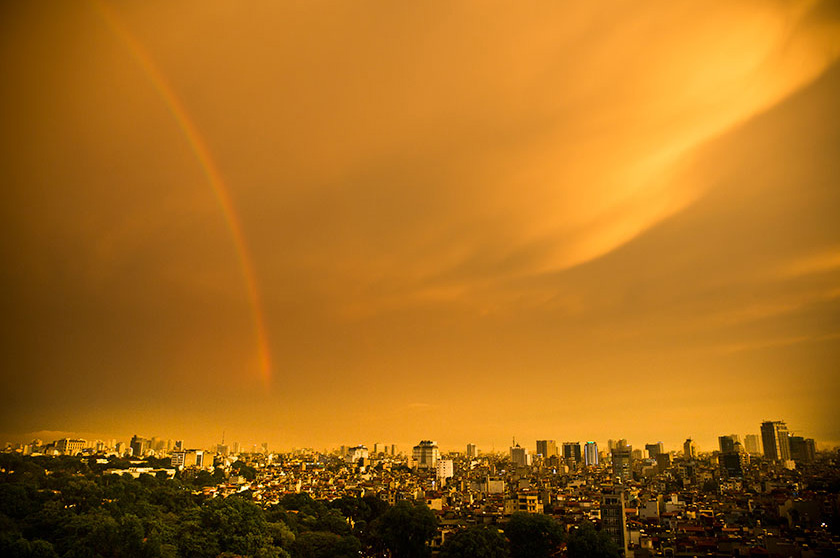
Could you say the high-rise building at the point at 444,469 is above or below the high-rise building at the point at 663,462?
below

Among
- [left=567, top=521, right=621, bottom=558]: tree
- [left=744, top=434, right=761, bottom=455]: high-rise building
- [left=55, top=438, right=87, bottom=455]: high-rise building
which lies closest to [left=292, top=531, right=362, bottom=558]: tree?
[left=567, top=521, right=621, bottom=558]: tree

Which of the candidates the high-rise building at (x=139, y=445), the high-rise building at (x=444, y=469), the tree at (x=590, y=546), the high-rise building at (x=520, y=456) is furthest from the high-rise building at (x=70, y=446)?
the high-rise building at (x=520, y=456)

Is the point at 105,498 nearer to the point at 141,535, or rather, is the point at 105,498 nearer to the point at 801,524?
the point at 141,535

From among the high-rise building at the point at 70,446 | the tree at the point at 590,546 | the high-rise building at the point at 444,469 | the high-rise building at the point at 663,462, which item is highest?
the high-rise building at the point at 70,446

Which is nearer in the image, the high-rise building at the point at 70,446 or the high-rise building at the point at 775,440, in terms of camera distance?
the high-rise building at the point at 775,440

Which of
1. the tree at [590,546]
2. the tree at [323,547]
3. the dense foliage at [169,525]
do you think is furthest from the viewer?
the tree at [323,547]

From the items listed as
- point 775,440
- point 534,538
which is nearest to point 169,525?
point 534,538

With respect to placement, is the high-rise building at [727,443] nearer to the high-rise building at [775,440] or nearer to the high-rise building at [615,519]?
the high-rise building at [775,440]

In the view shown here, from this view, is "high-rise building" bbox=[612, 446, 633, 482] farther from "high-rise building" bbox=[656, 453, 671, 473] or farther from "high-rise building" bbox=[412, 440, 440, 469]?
"high-rise building" bbox=[412, 440, 440, 469]
